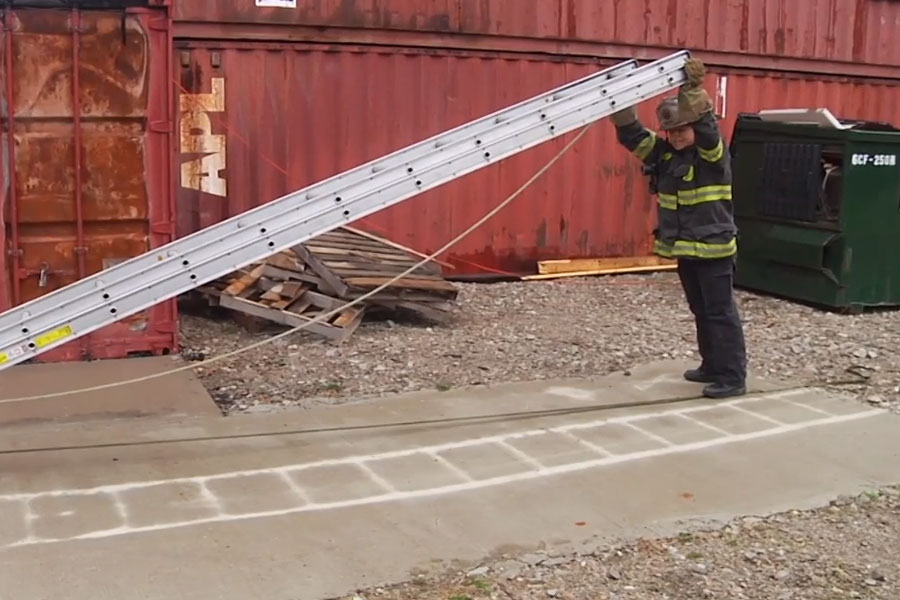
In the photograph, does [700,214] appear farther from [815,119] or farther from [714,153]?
[815,119]

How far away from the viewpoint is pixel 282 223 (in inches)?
203

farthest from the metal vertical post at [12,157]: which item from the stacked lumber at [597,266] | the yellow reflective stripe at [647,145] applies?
the stacked lumber at [597,266]

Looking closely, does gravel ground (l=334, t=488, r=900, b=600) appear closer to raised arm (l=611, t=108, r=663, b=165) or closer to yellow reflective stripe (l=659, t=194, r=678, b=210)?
yellow reflective stripe (l=659, t=194, r=678, b=210)

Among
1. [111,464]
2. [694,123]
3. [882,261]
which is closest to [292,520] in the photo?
[111,464]

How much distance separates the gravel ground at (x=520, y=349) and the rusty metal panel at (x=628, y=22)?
2734 millimetres

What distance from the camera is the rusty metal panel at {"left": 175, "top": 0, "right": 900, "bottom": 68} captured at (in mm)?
9578

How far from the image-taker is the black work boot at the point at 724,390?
6.58 m

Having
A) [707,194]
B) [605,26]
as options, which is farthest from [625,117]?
[605,26]

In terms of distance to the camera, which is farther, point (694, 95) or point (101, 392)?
point (101, 392)

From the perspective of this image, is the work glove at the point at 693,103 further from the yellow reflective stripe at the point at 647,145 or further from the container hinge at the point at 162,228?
the container hinge at the point at 162,228

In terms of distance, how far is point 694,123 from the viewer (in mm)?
6129

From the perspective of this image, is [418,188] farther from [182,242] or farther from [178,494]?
[178,494]

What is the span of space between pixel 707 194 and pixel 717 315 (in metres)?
0.78

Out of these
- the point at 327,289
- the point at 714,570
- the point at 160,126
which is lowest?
the point at 714,570
